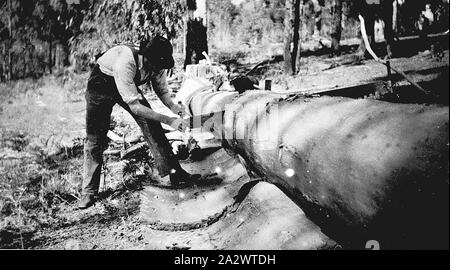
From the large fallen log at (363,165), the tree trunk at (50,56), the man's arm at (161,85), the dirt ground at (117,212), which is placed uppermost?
the tree trunk at (50,56)

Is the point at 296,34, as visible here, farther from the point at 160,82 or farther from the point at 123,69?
the point at 123,69

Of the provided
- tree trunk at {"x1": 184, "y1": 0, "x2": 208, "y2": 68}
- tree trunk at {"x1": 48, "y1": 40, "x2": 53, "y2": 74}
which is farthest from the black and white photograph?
tree trunk at {"x1": 48, "y1": 40, "x2": 53, "y2": 74}

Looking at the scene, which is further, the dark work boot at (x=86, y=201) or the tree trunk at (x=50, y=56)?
the tree trunk at (x=50, y=56)

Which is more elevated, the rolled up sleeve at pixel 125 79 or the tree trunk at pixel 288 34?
the tree trunk at pixel 288 34

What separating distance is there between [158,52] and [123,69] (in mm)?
368

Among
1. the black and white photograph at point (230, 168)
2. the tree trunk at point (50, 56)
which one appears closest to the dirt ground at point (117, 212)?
the black and white photograph at point (230, 168)

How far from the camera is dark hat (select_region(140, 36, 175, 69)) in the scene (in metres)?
3.21

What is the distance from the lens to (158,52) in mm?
3219

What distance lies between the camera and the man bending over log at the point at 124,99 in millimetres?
3143

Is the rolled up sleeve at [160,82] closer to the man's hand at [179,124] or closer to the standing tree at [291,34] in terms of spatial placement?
the man's hand at [179,124]

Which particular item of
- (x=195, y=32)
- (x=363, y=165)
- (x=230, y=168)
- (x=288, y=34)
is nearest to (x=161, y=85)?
(x=230, y=168)

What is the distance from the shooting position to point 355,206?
5.91 feet

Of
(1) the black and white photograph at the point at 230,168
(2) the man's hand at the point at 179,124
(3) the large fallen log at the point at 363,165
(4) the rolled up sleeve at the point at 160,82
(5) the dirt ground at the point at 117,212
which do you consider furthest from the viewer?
(4) the rolled up sleeve at the point at 160,82

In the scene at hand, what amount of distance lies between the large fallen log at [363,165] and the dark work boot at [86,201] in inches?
70.3
